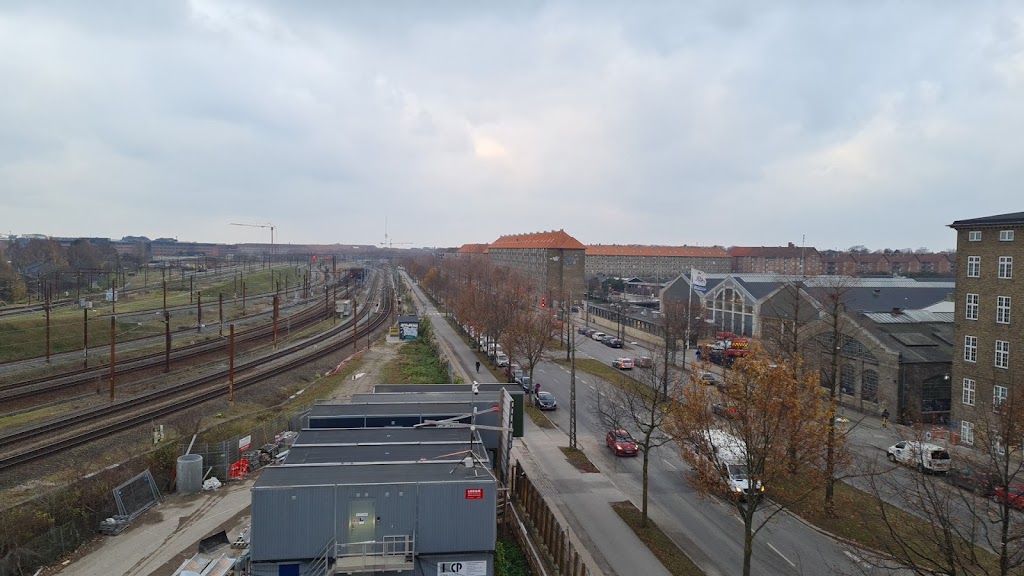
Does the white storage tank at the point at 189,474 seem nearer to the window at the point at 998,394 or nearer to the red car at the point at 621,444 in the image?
the red car at the point at 621,444

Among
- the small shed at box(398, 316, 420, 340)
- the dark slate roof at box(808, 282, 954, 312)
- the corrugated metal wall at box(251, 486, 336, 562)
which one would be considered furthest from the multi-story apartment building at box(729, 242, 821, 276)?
the corrugated metal wall at box(251, 486, 336, 562)

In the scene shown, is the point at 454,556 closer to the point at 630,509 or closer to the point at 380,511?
the point at 380,511

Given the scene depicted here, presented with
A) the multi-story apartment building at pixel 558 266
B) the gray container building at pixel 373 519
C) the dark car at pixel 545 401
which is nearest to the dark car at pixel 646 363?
the dark car at pixel 545 401

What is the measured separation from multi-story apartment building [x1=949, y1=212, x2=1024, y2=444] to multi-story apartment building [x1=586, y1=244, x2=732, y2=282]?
114695 mm

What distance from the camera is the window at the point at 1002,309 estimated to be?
25.3m

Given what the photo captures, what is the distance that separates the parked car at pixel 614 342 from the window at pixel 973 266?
28759mm

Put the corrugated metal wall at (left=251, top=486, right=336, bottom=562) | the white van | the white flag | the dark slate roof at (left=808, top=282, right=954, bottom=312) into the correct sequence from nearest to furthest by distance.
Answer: the corrugated metal wall at (left=251, top=486, right=336, bottom=562) < the white van < the dark slate roof at (left=808, top=282, right=954, bottom=312) < the white flag

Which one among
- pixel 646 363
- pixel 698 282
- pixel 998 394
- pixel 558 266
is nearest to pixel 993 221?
pixel 998 394

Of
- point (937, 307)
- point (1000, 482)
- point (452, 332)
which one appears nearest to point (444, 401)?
point (1000, 482)

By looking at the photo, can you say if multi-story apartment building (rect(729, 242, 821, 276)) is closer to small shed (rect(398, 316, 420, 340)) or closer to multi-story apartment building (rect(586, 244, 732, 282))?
multi-story apartment building (rect(586, 244, 732, 282))

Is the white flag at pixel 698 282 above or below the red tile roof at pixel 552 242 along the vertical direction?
below

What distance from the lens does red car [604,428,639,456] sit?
78.4ft

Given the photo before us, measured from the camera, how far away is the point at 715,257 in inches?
5595

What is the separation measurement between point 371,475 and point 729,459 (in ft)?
38.5
